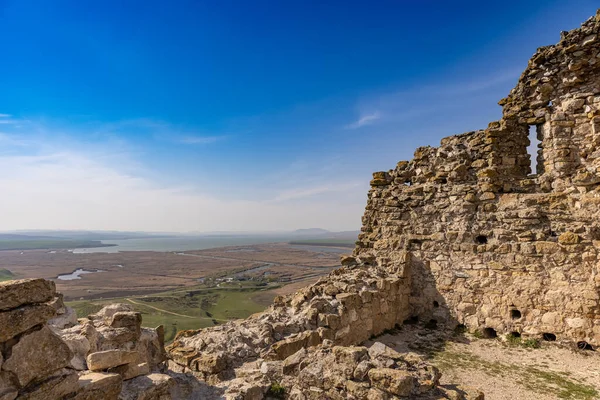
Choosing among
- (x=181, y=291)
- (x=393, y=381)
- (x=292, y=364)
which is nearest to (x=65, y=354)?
(x=292, y=364)

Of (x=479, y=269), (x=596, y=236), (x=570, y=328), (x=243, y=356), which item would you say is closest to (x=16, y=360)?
(x=243, y=356)

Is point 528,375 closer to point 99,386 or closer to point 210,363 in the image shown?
point 210,363

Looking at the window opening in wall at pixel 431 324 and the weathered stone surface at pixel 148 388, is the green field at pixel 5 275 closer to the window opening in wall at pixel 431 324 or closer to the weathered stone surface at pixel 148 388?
the window opening in wall at pixel 431 324

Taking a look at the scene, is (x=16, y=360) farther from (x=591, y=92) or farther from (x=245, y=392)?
(x=591, y=92)

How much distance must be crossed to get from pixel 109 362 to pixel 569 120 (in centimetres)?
914

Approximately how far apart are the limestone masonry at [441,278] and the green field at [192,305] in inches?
734

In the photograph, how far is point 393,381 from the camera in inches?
155

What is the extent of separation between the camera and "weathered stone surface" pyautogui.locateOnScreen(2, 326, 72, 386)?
2.62 meters

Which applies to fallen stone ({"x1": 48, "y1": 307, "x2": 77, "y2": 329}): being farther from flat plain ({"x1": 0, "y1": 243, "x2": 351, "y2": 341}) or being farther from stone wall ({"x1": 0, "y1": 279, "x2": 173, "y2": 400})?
flat plain ({"x1": 0, "y1": 243, "x2": 351, "y2": 341})

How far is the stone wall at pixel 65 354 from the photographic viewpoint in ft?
8.63

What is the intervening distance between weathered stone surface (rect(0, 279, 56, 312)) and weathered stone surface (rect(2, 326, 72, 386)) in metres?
0.25

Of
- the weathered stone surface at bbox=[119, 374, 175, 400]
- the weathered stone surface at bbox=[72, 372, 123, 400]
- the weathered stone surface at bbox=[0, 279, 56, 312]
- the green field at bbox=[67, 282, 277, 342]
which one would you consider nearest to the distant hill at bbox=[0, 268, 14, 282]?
the green field at bbox=[67, 282, 277, 342]

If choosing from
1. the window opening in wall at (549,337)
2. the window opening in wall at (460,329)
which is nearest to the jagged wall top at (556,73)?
the window opening in wall at (549,337)

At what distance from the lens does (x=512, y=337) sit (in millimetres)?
7160
